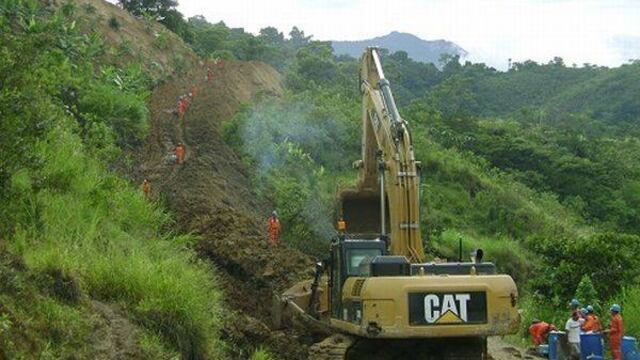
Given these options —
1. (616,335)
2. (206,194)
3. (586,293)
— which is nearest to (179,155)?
(206,194)

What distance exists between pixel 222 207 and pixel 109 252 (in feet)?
35.7

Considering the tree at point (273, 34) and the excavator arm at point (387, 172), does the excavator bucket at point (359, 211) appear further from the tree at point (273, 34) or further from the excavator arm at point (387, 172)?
the tree at point (273, 34)

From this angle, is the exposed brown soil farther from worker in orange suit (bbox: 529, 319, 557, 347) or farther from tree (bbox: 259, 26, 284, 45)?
tree (bbox: 259, 26, 284, 45)

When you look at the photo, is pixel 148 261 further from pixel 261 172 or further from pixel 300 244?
pixel 261 172

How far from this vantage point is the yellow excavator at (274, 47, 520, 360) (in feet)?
35.9

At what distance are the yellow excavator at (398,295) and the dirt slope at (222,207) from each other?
2.91ft

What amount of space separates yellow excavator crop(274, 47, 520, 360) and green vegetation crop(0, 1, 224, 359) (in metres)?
1.85

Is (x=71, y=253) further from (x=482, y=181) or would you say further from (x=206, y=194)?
(x=482, y=181)

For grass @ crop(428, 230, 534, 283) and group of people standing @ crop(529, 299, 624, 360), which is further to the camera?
grass @ crop(428, 230, 534, 283)

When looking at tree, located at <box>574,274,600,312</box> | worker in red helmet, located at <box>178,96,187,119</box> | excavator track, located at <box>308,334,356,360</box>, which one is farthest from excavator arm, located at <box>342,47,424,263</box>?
worker in red helmet, located at <box>178,96,187,119</box>

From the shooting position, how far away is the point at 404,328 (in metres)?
10.9

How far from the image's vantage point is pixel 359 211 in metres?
17.8

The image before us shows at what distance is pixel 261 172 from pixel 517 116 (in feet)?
200

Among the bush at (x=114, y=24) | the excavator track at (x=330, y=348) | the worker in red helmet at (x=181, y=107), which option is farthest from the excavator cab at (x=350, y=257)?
the bush at (x=114, y=24)
